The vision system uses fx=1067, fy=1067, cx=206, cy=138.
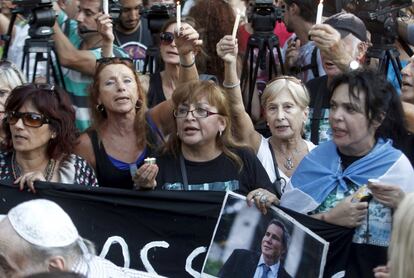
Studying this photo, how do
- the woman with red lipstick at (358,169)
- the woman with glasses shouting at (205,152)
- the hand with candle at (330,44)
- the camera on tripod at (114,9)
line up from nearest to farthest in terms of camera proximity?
1. the woman with red lipstick at (358,169)
2. the woman with glasses shouting at (205,152)
3. the hand with candle at (330,44)
4. the camera on tripod at (114,9)

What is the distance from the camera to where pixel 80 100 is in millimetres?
6887

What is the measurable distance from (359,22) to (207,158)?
5.17 ft

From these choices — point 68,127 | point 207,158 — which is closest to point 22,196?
point 68,127

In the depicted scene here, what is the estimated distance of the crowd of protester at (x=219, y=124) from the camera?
473 centimetres

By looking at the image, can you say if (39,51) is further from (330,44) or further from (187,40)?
(330,44)

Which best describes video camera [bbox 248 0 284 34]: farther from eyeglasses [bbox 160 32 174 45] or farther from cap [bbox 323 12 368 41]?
eyeglasses [bbox 160 32 174 45]

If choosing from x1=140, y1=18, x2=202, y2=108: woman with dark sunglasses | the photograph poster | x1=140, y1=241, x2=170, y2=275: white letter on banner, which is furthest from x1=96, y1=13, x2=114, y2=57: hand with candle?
the photograph poster

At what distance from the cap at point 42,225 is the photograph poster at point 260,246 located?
1341 mm

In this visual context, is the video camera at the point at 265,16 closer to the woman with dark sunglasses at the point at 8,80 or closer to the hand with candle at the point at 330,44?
the hand with candle at the point at 330,44

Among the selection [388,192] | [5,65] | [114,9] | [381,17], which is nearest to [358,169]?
[388,192]

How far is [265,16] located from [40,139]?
1771 mm

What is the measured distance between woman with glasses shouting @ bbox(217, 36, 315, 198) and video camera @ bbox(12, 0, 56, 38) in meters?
1.24

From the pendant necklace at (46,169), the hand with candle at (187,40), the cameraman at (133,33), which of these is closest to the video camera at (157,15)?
the cameraman at (133,33)

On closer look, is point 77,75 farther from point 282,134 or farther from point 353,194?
point 353,194
